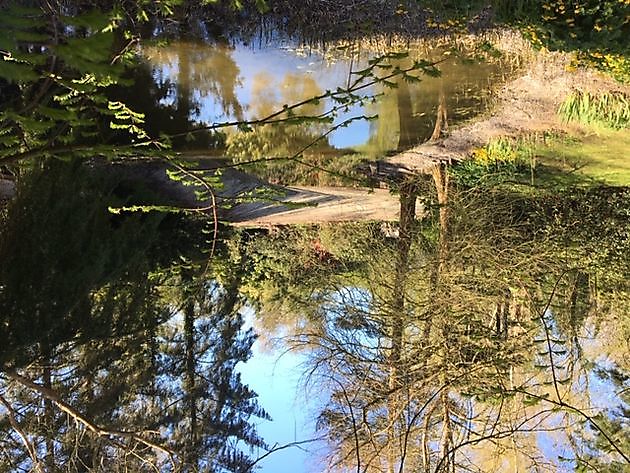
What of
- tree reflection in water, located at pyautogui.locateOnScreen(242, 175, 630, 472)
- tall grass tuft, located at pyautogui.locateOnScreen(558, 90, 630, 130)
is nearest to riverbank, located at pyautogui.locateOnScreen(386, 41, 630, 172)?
tall grass tuft, located at pyautogui.locateOnScreen(558, 90, 630, 130)

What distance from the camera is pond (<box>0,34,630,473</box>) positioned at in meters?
4.43

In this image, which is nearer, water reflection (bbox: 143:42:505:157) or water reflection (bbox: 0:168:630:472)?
water reflection (bbox: 0:168:630:472)

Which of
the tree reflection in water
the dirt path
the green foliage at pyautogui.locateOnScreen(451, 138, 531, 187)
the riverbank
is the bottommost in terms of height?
the tree reflection in water

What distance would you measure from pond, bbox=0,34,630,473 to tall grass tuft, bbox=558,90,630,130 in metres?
0.74

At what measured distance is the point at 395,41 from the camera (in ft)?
29.1

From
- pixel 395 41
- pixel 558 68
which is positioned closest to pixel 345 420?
pixel 558 68

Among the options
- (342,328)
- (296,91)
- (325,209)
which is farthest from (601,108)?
(296,91)

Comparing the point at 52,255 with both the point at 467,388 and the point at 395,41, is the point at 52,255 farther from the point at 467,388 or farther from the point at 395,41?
the point at 395,41

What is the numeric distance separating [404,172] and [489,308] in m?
2.19

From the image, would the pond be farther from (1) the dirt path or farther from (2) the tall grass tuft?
(2) the tall grass tuft

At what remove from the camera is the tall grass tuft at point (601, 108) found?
638 centimetres

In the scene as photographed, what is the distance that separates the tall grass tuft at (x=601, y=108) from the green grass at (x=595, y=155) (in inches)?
4.5

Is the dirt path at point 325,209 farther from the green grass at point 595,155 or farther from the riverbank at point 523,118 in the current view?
the green grass at point 595,155

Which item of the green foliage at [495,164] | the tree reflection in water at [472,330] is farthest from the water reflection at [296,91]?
the tree reflection in water at [472,330]
